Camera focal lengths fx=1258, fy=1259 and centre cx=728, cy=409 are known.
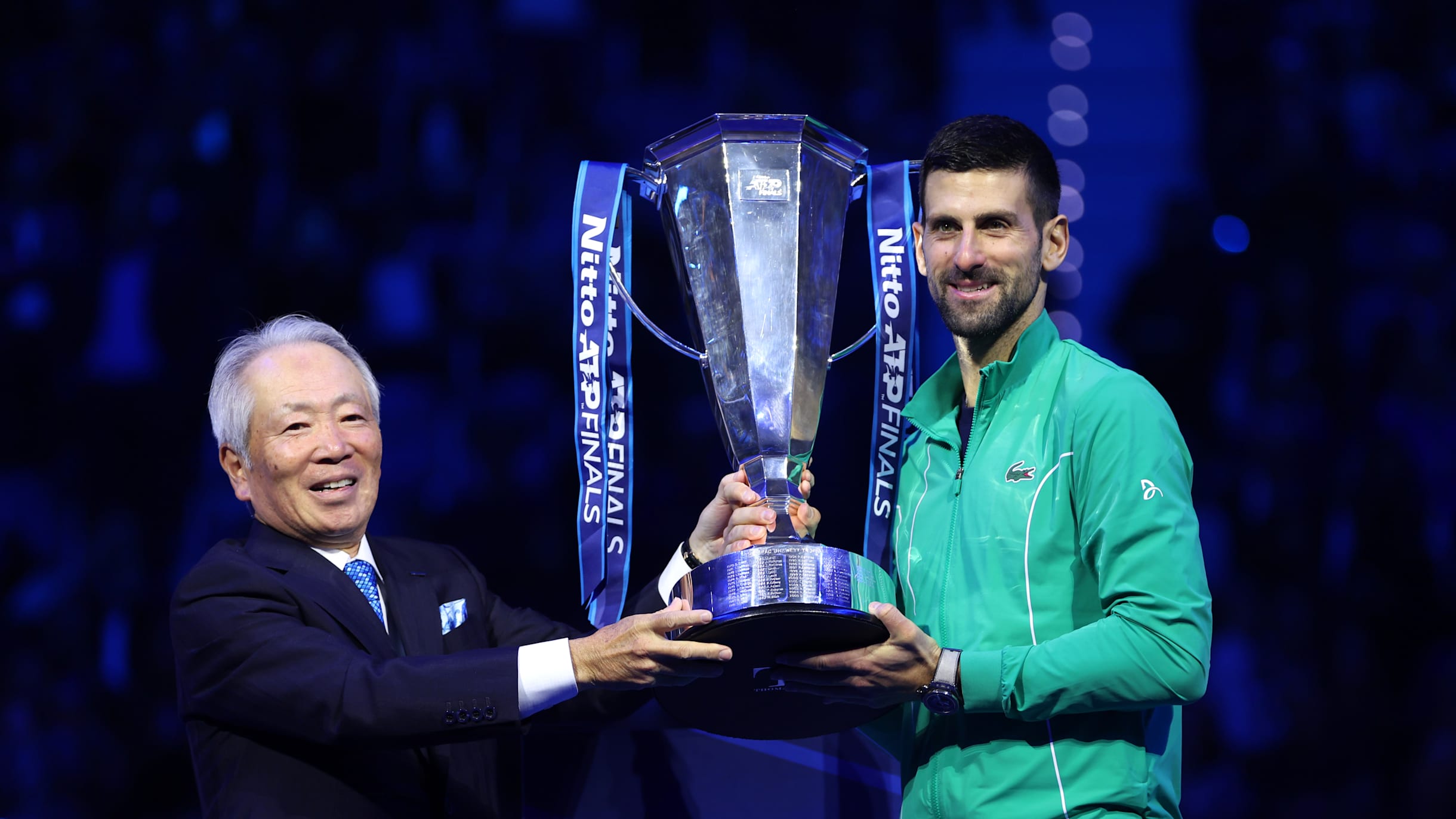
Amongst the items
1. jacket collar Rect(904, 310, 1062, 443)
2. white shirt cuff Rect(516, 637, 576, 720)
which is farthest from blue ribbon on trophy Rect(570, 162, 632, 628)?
jacket collar Rect(904, 310, 1062, 443)

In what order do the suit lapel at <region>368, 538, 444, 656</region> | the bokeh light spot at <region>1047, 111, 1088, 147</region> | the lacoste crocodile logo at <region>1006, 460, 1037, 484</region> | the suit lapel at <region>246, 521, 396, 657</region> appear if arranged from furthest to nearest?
the bokeh light spot at <region>1047, 111, 1088, 147</region>, the suit lapel at <region>368, 538, 444, 656</region>, the suit lapel at <region>246, 521, 396, 657</region>, the lacoste crocodile logo at <region>1006, 460, 1037, 484</region>

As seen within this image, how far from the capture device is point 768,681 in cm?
159

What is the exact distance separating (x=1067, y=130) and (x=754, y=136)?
135 centimetres

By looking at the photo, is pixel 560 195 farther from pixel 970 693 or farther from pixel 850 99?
pixel 970 693

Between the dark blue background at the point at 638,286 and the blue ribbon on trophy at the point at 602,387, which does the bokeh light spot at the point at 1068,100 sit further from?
the blue ribbon on trophy at the point at 602,387

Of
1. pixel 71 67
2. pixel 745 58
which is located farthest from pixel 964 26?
pixel 71 67

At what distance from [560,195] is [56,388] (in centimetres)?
127

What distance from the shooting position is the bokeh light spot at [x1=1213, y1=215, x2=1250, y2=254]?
9.37 ft

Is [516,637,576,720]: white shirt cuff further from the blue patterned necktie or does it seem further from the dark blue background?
the dark blue background

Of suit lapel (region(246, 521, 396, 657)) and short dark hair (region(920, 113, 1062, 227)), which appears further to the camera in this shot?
suit lapel (region(246, 521, 396, 657))

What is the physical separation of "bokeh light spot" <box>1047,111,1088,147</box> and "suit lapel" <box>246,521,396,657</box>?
1861 millimetres

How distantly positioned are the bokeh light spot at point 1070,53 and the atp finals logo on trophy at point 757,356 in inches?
46.4

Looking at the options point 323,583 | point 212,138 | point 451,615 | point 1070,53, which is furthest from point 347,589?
point 1070,53

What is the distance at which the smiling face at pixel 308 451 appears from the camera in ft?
6.61
